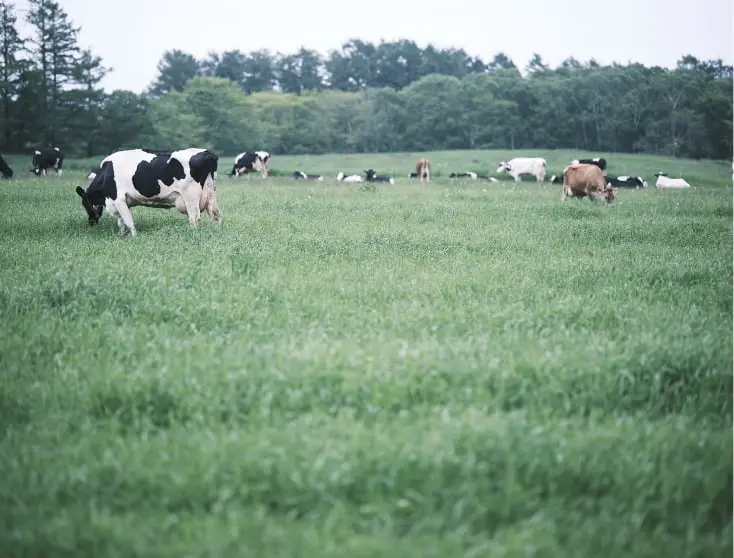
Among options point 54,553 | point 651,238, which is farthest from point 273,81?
point 54,553

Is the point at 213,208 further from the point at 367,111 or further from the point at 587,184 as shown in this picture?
the point at 367,111

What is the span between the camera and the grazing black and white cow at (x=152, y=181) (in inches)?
551

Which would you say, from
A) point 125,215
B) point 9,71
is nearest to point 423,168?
point 125,215

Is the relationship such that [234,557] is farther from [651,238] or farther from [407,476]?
[651,238]

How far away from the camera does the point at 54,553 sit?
3.54m

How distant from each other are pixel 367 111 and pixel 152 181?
266 feet

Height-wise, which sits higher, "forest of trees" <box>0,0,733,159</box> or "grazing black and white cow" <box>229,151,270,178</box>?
"forest of trees" <box>0,0,733,159</box>

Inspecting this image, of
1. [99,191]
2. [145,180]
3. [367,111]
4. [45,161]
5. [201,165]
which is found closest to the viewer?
[145,180]

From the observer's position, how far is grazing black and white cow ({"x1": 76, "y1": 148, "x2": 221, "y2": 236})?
551 inches

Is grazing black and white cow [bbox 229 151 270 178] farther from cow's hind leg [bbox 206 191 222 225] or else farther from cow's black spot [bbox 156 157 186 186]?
cow's black spot [bbox 156 157 186 186]

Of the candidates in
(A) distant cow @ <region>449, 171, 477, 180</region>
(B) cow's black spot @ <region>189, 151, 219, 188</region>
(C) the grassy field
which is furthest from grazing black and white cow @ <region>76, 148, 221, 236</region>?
(A) distant cow @ <region>449, 171, 477, 180</region>

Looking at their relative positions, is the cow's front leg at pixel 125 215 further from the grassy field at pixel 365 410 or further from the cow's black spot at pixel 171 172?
the grassy field at pixel 365 410

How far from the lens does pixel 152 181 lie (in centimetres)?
1402

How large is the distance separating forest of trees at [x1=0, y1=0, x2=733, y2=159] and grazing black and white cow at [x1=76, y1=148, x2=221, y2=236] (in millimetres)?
38211
